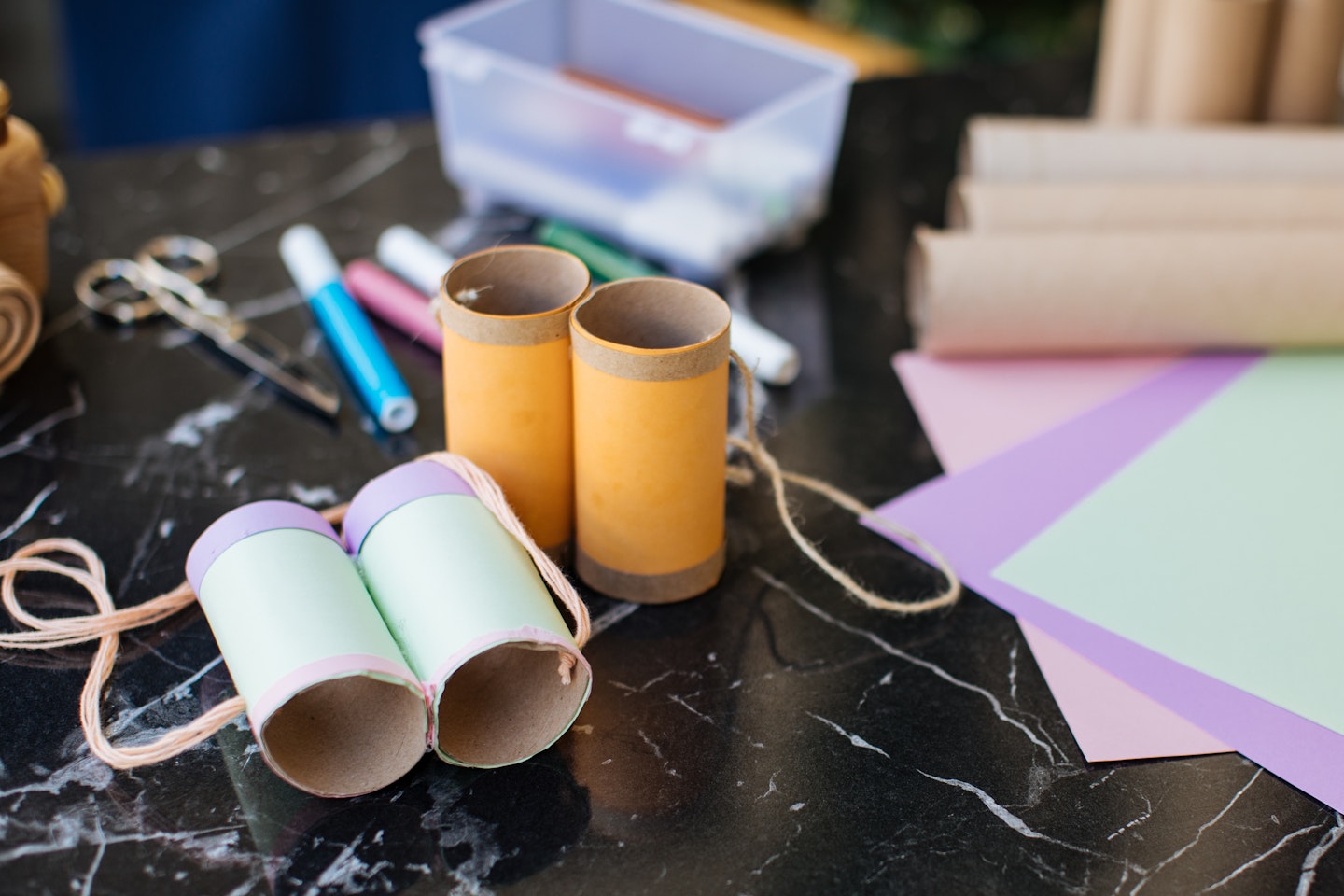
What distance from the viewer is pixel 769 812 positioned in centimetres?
53

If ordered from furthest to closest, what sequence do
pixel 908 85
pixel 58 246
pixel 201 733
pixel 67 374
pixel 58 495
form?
pixel 908 85, pixel 58 246, pixel 67 374, pixel 58 495, pixel 201 733

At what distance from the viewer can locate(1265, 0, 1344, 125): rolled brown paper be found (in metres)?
0.97

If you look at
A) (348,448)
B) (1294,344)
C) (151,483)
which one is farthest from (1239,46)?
(151,483)

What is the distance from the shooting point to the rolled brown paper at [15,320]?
2.32 feet

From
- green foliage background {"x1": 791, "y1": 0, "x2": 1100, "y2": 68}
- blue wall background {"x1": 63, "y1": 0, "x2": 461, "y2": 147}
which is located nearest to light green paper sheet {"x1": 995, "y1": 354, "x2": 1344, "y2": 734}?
blue wall background {"x1": 63, "y1": 0, "x2": 461, "y2": 147}

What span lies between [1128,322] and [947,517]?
0.76 ft

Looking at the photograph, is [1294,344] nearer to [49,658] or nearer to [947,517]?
[947,517]

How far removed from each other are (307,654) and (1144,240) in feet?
2.09

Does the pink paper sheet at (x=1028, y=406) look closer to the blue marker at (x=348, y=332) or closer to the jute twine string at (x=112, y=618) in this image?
the jute twine string at (x=112, y=618)

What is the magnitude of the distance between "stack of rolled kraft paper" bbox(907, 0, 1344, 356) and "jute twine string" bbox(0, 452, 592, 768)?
15.0 inches

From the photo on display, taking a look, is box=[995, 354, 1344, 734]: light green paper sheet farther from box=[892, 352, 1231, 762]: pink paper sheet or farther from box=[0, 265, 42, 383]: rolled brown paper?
box=[0, 265, 42, 383]: rolled brown paper

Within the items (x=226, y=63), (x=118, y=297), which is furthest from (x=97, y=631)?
(x=226, y=63)

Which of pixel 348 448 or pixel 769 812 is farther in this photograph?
pixel 348 448

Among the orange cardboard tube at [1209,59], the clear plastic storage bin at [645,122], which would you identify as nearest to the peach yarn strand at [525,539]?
the clear plastic storage bin at [645,122]
